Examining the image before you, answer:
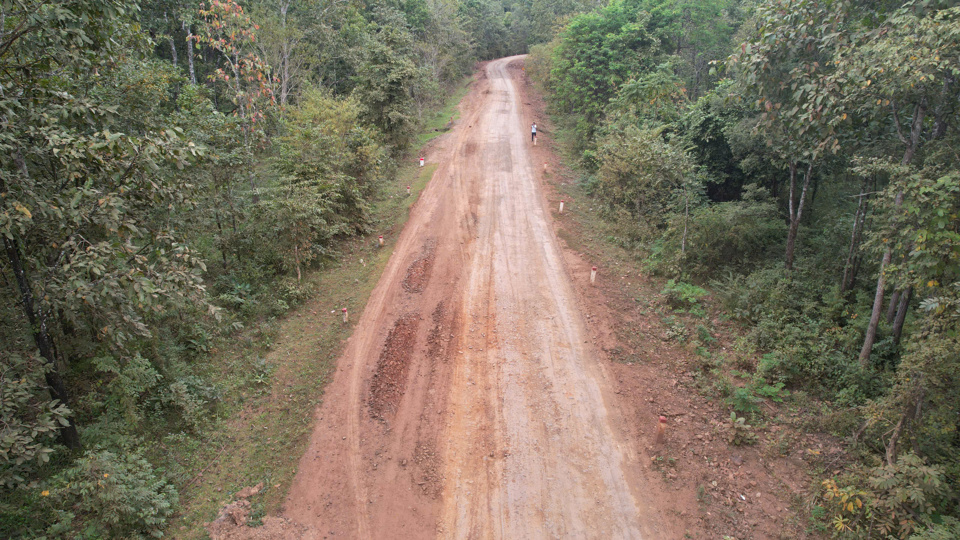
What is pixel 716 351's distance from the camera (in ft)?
46.4

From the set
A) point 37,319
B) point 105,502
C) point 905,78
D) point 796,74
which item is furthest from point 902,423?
point 37,319

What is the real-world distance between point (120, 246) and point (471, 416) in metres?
8.01

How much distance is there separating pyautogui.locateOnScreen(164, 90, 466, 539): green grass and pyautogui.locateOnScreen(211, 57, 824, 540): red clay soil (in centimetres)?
51

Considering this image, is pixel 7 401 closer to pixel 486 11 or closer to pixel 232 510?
pixel 232 510

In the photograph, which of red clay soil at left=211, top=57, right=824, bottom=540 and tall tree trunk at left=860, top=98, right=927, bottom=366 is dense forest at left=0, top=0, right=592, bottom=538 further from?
tall tree trunk at left=860, top=98, right=927, bottom=366

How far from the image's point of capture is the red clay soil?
9.63m

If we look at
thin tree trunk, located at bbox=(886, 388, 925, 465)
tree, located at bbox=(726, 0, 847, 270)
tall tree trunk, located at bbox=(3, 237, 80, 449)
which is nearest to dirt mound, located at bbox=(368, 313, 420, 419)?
tall tree trunk, located at bbox=(3, 237, 80, 449)

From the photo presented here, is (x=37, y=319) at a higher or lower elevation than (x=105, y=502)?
higher

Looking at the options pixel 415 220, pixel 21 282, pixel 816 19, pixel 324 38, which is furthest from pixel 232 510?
pixel 324 38

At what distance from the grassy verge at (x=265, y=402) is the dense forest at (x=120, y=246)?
30 cm

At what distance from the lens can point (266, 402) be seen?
40.9 feet

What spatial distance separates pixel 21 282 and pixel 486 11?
64.6 metres

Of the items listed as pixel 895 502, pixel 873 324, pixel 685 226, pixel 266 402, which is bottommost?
pixel 895 502

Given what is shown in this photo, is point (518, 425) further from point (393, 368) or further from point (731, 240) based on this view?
point (731, 240)
